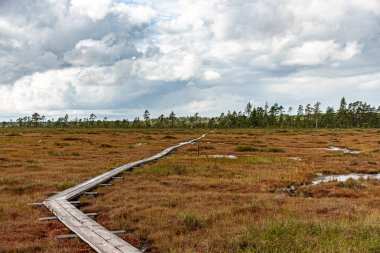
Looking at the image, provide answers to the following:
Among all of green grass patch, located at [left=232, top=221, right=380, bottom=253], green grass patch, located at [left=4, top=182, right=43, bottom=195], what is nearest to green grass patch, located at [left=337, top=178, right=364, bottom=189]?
green grass patch, located at [left=232, top=221, right=380, bottom=253]

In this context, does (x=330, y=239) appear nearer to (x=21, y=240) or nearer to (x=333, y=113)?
(x=21, y=240)

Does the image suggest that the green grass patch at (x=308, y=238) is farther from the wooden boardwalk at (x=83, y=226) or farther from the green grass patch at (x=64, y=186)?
the green grass patch at (x=64, y=186)

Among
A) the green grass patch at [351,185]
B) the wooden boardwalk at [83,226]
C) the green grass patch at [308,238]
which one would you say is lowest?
the green grass patch at [351,185]

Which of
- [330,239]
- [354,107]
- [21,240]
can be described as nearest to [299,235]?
[330,239]

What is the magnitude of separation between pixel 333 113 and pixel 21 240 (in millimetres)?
149823

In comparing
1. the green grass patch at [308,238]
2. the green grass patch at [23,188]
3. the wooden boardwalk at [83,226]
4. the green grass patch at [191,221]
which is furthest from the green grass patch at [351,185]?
the green grass patch at [23,188]

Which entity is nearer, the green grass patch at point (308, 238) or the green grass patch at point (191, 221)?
the green grass patch at point (308, 238)

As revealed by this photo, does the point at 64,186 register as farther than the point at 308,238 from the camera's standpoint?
Yes

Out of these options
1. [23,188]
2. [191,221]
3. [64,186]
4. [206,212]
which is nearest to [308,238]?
[191,221]

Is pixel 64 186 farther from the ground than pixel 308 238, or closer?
closer

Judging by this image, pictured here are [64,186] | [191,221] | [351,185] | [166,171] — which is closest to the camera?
[191,221]

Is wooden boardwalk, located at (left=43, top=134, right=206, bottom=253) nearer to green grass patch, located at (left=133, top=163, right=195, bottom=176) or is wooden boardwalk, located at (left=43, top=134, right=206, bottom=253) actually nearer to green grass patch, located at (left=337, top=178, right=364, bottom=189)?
green grass patch, located at (left=133, top=163, right=195, bottom=176)

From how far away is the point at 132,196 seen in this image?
52.9ft

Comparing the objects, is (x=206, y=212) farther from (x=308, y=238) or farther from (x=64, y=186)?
(x=64, y=186)
